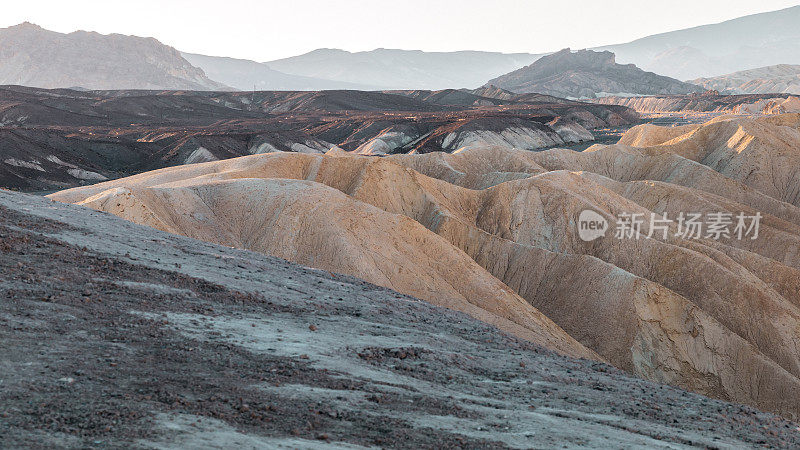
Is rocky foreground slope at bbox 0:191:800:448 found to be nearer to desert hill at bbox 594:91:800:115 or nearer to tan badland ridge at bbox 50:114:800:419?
tan badland ridge at bbox 50:114:800:419

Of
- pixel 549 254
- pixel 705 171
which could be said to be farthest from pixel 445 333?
pixel 705 171

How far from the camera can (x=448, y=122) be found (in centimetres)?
9350

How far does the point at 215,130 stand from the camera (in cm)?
8950

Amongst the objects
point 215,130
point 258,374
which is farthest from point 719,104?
point 258,374

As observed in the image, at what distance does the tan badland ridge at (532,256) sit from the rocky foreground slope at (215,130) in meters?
26.6

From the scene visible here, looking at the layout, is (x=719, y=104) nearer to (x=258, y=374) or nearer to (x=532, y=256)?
(x=532, y=256)

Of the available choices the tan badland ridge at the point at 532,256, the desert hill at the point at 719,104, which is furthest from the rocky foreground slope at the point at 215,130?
the desert hill at the point at 719,104

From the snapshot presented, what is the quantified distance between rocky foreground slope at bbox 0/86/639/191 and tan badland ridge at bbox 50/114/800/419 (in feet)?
87.4

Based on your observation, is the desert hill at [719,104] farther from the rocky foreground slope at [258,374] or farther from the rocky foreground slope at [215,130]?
the rocky foreground slope at [258,374]

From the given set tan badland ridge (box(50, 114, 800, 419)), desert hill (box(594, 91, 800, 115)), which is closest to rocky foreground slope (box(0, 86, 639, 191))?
A: tan badland ridge (box(50, 114, 800, 419))

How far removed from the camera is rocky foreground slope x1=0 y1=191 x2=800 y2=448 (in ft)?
25.9

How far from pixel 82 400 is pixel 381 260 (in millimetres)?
17133

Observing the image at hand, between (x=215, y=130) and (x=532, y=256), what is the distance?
6950 cm

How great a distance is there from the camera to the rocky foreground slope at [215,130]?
5733cm
